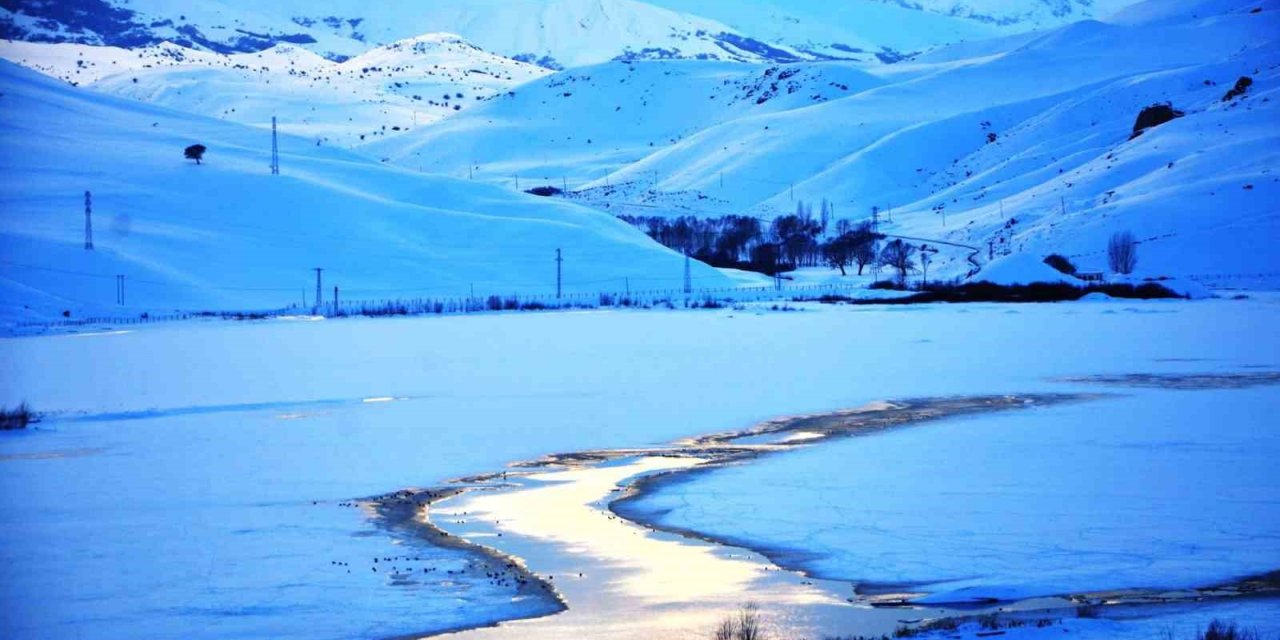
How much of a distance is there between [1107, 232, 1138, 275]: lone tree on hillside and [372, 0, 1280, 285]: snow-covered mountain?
1.00 m

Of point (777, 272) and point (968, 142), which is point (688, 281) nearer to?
point (777, 272)

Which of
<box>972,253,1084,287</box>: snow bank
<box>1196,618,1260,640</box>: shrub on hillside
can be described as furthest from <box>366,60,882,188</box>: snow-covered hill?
<box>1196,618,1260,640</box>: shrub on hillside

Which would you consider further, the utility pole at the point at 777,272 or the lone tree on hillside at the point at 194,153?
the lone tree on hillside at the point at 194,153

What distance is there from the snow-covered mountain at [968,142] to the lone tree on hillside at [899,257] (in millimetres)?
2386

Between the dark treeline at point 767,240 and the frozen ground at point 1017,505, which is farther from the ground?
the dark treeline at point 767,240

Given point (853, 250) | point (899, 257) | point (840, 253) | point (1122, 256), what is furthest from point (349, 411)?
point (853, 250)

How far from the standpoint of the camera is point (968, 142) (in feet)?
447

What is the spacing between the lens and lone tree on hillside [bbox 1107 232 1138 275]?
236 ft

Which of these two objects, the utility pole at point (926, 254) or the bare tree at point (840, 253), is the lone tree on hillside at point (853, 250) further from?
the utility pole at point (926, 254)

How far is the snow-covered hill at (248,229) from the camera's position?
2766 inches

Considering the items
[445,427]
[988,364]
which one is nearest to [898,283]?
[988,364]

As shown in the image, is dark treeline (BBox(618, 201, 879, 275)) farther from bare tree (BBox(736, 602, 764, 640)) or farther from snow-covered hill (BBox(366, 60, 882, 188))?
bare tree (BBox(736, 602, 764, 640))

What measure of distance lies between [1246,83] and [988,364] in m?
85.0

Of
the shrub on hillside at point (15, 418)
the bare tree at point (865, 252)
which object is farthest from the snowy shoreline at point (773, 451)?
the bare tree at point (865, 252)
